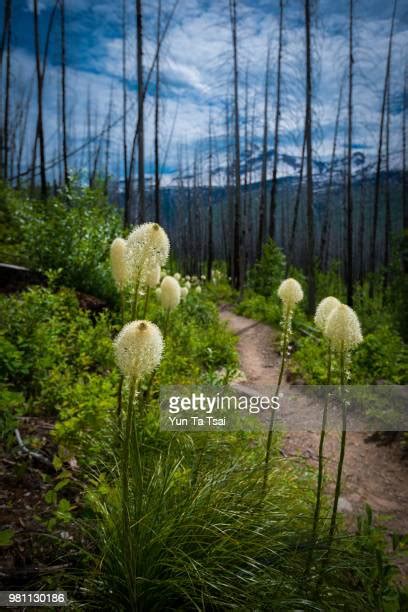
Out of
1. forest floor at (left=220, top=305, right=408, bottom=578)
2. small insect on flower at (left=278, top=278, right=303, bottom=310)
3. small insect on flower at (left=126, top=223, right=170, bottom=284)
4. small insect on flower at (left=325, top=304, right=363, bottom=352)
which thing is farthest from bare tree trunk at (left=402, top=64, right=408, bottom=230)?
small insect on flower at (left=126, top=223, right=170, bottom=284)

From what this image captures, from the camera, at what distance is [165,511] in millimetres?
1683

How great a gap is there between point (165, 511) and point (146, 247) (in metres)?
1.21

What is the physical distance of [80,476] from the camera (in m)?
2.38

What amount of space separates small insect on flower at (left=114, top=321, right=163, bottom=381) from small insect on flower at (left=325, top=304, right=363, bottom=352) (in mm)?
817

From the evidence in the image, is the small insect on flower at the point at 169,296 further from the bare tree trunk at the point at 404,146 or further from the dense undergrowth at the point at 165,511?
the bare tree trunk at the point at 404,146

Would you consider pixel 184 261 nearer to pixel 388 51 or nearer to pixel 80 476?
pixel 388 51

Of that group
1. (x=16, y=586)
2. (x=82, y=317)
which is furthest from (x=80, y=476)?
(x=82, y=317)

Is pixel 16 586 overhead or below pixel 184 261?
below

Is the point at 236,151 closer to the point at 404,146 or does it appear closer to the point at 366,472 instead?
the point at 404,146

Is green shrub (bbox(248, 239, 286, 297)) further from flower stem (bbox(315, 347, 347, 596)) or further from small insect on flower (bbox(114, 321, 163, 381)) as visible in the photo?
small insect on flower (bbox(114, 321, 163, 381))

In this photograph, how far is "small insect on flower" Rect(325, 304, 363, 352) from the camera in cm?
158

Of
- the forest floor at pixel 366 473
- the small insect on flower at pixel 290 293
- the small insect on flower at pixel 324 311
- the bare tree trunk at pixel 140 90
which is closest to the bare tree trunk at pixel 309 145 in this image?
the bare tree trunk at pixel 140 90

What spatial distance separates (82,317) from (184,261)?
84.4ft

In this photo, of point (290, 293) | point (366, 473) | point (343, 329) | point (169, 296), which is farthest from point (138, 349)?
point (366, 473)
